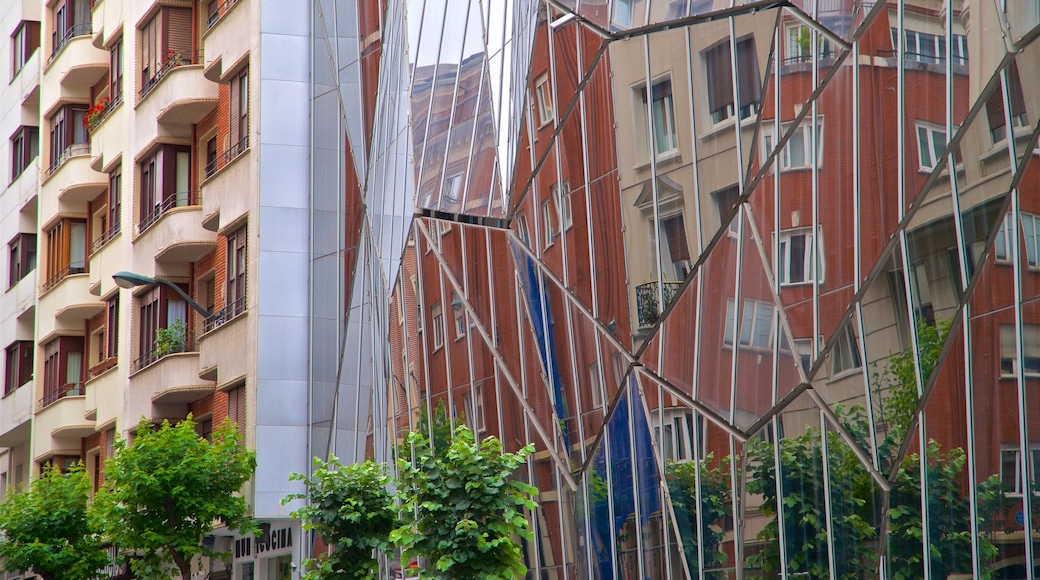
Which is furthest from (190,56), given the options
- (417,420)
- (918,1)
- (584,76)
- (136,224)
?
(918,1)

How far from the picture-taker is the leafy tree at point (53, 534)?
89.9ft

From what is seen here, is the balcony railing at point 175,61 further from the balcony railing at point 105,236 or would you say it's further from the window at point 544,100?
the window at point 544,100

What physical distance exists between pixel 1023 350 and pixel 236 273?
1876 centimetres

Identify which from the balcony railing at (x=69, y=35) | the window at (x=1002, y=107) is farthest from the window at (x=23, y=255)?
the window at (x=1002, y=107)

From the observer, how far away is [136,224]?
103 ft

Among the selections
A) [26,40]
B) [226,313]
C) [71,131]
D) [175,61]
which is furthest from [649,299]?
[26,40]

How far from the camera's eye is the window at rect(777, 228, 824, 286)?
12258 mm

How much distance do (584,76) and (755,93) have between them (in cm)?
267

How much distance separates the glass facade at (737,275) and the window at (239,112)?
26.1ft

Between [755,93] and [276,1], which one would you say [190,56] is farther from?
[755,93]

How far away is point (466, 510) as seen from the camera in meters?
13.3

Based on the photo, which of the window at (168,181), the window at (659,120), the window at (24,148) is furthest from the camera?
the window at (24,148)

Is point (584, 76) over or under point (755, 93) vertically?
over

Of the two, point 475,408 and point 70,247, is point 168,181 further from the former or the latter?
point 475,408
